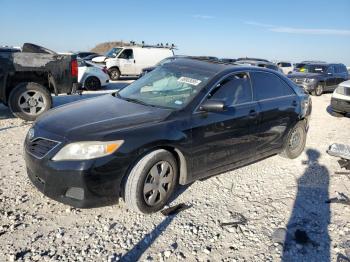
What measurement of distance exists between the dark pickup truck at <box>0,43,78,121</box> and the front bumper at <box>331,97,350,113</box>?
7322 mm

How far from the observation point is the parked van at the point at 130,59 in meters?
17.8

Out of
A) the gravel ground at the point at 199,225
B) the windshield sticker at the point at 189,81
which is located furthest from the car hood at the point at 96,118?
the gravel ground at the point at 199,225

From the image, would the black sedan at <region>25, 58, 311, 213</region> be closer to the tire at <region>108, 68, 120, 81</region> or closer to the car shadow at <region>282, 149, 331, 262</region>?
the car shadow at <region>282, 149, 331, 262</region>

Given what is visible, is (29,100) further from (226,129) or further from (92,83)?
(92,83)

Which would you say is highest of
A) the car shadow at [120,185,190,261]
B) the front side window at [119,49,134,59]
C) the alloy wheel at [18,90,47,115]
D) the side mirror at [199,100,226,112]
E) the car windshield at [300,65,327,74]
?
the front side window at [119,49,134,59]

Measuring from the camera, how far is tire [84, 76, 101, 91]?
41.6 feet

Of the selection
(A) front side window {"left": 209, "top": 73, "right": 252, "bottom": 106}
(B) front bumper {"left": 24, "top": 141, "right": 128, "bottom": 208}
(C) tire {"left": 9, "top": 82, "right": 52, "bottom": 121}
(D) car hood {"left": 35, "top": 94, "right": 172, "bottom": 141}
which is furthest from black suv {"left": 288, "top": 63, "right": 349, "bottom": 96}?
(B) front bumper {"left": 24, "top": 141, "right": 128, "bottom": 208}

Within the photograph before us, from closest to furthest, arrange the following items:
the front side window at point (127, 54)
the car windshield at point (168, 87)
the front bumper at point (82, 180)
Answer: the front bumper at point (82, 180) → the car windshield at point (168, 87) → the front side window at point (127, 54)

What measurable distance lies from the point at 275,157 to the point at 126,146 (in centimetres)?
339

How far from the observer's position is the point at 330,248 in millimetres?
3148

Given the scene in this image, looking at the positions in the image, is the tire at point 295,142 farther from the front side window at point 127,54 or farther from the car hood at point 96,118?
the front side window at point 127,54

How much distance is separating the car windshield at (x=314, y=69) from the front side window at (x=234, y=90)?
1320 centimetres

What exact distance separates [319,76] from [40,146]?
48.8 feet

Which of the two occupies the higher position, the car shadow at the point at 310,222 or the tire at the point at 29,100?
the tire at the point at 29,100
